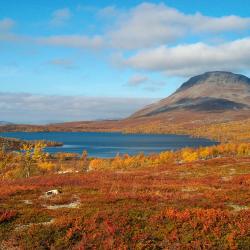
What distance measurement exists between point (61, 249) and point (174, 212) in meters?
6.65

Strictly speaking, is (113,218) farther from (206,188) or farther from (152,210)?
(206,188)

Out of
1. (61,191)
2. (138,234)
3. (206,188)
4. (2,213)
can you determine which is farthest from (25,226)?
(206,188)

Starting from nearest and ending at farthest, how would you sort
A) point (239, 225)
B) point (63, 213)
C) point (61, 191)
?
point (239, 225)
point (63, 213)
point (61, 191)

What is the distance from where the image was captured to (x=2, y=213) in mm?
20328

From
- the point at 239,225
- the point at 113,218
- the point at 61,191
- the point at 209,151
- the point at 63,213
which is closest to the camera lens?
the point at 239,225

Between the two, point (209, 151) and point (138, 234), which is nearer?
point (138, 234)

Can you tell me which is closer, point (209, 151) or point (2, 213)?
point (2, 213)

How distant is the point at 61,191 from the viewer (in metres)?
29.9

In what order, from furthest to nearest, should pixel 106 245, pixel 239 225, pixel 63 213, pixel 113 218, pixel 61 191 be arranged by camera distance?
pixel 61 191 < pixel 63 213 < pixel 113 218 < pixel 239 225 < pixel 106 245

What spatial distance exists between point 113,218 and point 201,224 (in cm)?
460

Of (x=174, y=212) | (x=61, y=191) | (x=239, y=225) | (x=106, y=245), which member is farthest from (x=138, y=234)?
(x=61, y=191)

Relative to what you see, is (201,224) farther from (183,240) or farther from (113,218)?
(113,218)

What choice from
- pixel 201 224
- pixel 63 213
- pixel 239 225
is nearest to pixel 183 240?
pixel 201 224

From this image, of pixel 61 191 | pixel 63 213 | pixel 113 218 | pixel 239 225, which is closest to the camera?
pixel 239 225
